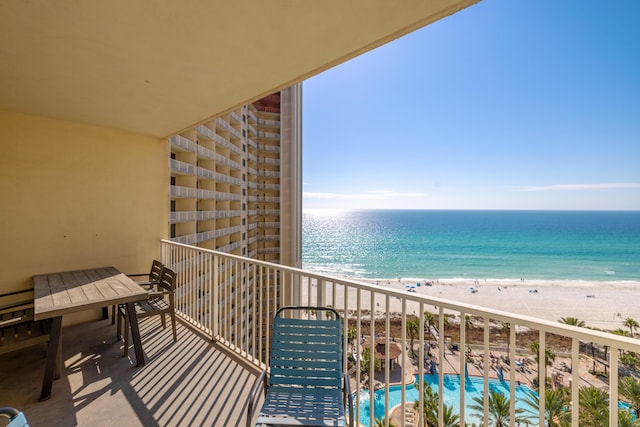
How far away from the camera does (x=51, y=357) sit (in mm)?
2105

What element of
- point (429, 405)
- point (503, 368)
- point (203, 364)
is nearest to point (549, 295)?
point (503, 368)

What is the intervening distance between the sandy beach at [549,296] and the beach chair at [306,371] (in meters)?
15.9

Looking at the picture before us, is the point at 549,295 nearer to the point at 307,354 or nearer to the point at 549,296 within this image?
the point at 549,296

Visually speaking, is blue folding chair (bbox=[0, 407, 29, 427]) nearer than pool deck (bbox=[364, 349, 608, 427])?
Yes

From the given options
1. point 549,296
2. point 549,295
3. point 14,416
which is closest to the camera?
point 14,416

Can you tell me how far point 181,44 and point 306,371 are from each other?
244cm

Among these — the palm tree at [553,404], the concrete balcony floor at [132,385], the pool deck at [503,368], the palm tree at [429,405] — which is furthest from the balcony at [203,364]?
the pool deck at [503,368]

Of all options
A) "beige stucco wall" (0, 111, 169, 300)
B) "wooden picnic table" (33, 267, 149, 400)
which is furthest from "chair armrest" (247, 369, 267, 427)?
Answer: "beige stucco wall" (0, 111, 169, 300)

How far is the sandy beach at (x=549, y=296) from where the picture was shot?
61.3 ft

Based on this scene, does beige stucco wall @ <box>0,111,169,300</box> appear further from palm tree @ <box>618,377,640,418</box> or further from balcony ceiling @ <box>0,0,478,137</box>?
palm tree @ <box>618,377,640,418</box>

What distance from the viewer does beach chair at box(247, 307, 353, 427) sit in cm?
164

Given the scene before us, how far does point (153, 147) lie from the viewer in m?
4.40

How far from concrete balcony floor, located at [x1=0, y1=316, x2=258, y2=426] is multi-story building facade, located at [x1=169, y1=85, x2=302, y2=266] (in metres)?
10.5

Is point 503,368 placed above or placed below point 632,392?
below
